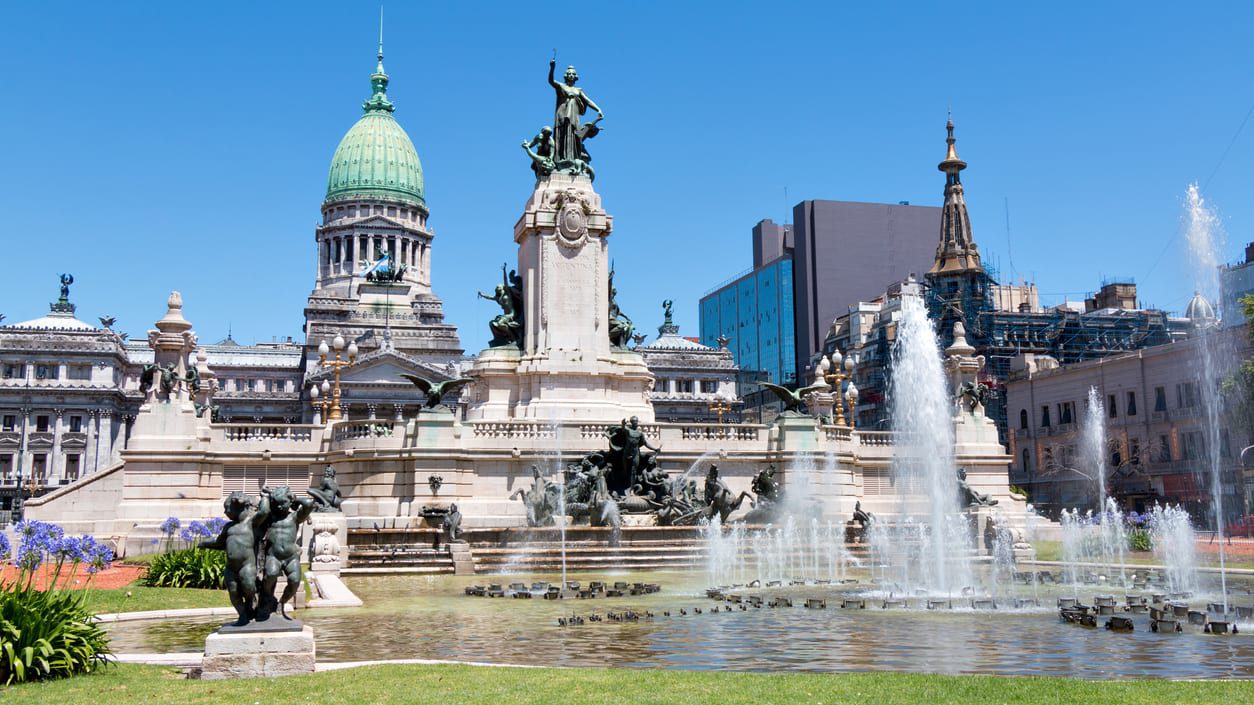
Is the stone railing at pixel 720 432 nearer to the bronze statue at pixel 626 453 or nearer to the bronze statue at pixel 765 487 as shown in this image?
the bronze statue at pixel 765 487

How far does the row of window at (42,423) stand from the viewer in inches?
3954

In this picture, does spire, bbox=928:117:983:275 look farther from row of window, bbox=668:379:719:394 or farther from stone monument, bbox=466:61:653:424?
stone monument, bbox=466:61:653:424

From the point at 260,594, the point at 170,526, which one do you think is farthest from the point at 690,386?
the point at 260,594

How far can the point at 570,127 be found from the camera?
4625cm

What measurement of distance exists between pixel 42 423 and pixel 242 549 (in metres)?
102

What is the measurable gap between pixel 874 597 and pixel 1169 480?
54.9 m

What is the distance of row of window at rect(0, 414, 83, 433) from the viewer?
100 metres

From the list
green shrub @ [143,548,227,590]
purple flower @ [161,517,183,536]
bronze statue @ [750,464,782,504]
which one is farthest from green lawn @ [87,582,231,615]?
bronze statue @ [750,464,782,504]

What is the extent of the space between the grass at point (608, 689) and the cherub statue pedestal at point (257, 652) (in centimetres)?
21

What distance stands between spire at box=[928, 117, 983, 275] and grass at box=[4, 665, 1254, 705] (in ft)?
288

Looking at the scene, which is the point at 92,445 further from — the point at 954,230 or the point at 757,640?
the point at 757,640

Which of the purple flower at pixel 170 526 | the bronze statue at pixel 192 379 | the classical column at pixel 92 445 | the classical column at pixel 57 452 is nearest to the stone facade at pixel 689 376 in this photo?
the classical column at pixel 92 445

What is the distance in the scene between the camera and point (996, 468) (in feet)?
150

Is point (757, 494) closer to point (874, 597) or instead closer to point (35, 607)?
point (874, 597)
